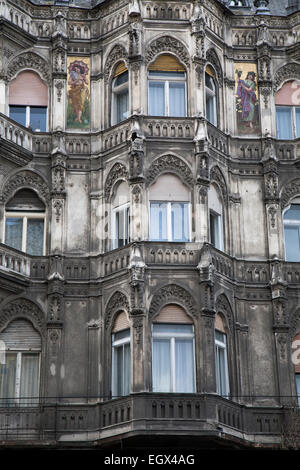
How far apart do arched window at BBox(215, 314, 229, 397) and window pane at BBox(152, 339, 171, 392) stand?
1.72 m

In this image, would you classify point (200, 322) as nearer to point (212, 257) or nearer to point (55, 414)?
point (212, 257)

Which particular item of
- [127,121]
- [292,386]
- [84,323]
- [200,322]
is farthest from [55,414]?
[127,121]

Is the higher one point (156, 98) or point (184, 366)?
point (156, 98)

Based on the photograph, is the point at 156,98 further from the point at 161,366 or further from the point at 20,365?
the point at 20,365

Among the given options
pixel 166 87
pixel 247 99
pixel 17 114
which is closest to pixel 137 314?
pixel 166 87

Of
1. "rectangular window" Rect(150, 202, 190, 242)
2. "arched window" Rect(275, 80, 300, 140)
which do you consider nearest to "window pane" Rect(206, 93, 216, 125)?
"arched window" Rect(275, 80, 300, 140)

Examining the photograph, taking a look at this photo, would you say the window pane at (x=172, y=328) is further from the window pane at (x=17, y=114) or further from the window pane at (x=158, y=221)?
the window pane at (x=17, y=114)

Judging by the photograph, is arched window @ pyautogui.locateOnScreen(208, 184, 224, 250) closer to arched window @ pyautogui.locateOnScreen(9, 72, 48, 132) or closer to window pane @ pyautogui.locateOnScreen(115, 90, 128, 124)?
window pane @ pyautogui.locateOnScreen(115, 90, 128, 124)

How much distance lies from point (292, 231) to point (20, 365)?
11.0 meters

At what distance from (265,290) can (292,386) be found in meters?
3.49

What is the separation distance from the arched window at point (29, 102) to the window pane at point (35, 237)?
3646 mm

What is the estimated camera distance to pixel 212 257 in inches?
1319

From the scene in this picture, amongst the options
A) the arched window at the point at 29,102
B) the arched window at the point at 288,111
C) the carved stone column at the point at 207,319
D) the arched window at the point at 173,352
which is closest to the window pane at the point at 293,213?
the arched window at the point at 288,111

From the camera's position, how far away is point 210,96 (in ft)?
122
